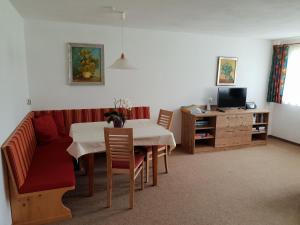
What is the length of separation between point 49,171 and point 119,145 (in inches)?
33.1

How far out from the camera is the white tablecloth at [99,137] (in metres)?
2.60

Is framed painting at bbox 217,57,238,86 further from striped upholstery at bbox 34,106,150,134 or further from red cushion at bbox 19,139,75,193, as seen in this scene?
red cushion at bbox 19,139,75,193

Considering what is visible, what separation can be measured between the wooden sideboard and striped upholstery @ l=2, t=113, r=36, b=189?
9.61 ft

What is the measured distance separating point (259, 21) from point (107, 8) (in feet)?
7.59

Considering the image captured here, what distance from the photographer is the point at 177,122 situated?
483 cm

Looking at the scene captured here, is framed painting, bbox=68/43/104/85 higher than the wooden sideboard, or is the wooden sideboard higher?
framed painting, bbox=68/43/104/85

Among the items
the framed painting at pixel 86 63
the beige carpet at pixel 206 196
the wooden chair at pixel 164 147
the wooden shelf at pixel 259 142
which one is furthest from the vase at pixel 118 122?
the wooden shelf at pixel 259 142

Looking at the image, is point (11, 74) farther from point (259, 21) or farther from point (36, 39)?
point (259, 21)

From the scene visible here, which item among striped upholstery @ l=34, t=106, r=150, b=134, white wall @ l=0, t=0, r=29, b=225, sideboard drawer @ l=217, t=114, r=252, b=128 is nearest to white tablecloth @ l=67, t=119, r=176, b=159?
striped upholstery @ l=34, t=106, r=150, b=134

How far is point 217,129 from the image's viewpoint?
179 inches

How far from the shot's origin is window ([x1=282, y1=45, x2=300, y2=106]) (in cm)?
487

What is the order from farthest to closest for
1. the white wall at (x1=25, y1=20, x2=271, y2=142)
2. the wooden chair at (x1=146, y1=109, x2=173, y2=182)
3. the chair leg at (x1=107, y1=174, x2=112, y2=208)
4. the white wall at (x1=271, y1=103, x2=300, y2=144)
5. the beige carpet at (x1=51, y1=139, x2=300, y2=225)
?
the white wall at (x1=271, y1=103, x2=300, y2=144), the white wall at (x1=25, y1=20, x2=271, y2=142), the wooden chair at (x1=146, y1=109, x2=173, y2=182), the chair leg at (x1=107, y1=174, x2=112, y2=208), the beige carpet at (x1=51, y1=139, x2=300, y2=225)

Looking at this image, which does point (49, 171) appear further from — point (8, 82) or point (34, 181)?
point (8, 82)

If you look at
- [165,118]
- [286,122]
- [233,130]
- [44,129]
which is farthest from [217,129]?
[44,129]
